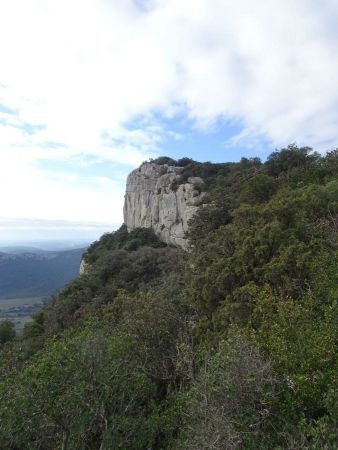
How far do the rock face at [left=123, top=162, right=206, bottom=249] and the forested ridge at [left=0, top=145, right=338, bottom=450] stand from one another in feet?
81.3

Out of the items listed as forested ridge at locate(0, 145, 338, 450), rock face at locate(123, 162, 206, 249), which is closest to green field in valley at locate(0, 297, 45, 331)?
rock face at locate(123, 162, 206, 249)

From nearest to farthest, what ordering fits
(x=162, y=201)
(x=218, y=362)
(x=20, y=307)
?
(x=218, y=362) < (x=162, y=201) < (x=20, y=307)

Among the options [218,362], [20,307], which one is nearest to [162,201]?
[218,362]

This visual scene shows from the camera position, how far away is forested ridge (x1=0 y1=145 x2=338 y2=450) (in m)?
7.92

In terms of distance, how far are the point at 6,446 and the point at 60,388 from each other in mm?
1906

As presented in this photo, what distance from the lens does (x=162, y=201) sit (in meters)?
59.7

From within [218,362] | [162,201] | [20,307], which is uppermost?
[162,201]

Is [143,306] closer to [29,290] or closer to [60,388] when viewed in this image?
[60,388]

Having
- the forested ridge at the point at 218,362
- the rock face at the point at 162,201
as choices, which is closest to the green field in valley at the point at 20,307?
Answer: the rock face at the point at 162,201

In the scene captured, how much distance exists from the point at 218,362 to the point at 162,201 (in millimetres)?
51285

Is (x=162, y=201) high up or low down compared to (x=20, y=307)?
up

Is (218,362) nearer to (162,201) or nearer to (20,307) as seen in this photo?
(162,201)

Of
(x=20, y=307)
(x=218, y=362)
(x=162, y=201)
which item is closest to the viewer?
(x=218, y=362)

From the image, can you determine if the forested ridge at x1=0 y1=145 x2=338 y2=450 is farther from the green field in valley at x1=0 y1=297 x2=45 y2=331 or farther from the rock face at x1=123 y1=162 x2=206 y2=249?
the green field in valley at x1=0 y1=297 x2=45 y2=331
